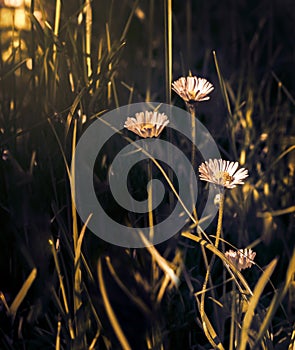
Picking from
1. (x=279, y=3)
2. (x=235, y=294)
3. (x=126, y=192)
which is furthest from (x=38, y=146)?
(x=279, y=3)

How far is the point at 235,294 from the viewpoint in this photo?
0.60 m

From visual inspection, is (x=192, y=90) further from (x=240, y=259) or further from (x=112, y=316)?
(x=112, y=316)

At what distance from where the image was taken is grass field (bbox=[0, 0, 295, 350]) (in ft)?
1.98

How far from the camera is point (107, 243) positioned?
2.41 ft

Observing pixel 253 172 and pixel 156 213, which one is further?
pixel 253 172

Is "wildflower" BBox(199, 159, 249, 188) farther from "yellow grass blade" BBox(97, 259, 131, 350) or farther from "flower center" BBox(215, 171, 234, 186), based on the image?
"yellow grass blade" BBox(97, 259, 131, 350)

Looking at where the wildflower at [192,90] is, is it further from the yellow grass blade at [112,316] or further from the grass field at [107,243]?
the yellow grass blade at [112,316]

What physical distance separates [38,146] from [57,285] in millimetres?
182

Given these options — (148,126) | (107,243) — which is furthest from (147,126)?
(107,243)

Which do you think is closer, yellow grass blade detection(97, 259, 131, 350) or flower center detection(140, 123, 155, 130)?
yellow grass blade detection(97, 259, 131, 350)

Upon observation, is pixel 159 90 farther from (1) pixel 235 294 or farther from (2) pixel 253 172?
(1) pixel 235 294

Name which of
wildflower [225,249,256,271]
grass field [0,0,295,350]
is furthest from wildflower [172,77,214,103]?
wildflower [225,249,256,271]

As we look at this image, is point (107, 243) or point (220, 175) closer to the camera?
point (220, 175)

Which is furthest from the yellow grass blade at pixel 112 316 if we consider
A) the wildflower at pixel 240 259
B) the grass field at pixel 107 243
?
the wildflower at pixel 240 259
